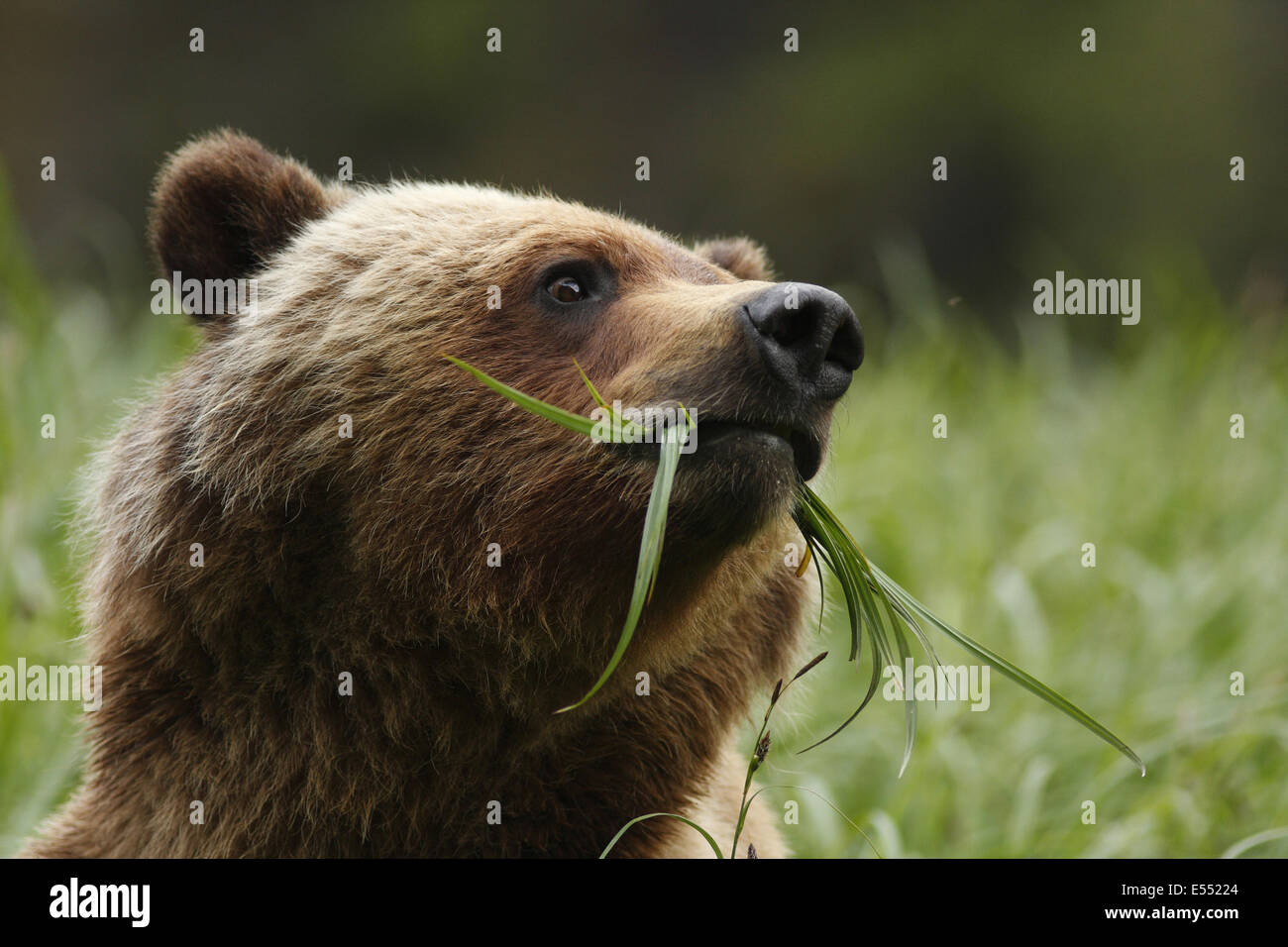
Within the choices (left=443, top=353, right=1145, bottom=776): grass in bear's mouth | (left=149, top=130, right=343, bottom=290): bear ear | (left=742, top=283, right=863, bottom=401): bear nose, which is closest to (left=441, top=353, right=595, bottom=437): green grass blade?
(left=443, top=353, right=1145, bottom=776): grass in bear's mouth

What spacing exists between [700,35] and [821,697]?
872 cm

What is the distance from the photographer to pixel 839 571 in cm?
295

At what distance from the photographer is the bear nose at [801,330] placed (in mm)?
2635

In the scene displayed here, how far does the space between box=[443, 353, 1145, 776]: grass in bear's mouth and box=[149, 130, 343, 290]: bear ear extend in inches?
36.6

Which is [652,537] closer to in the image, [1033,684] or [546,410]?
[546,410]

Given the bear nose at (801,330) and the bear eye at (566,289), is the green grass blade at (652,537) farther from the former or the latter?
the bear eye at (566,289)

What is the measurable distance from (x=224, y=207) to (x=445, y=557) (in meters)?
1.17

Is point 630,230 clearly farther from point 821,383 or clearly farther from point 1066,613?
point 1066,613

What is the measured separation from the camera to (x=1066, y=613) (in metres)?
5.58

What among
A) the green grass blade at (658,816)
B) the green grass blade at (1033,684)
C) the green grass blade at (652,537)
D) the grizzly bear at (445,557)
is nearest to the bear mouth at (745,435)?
the grizzly bear at (445,557)

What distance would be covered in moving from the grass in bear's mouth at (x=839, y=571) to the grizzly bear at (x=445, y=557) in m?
0.09

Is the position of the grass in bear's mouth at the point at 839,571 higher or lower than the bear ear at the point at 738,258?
lower

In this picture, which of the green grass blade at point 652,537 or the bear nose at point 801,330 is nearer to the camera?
the green grass blade at point 652,537

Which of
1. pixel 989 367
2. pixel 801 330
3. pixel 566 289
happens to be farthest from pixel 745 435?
pixel 989 367
